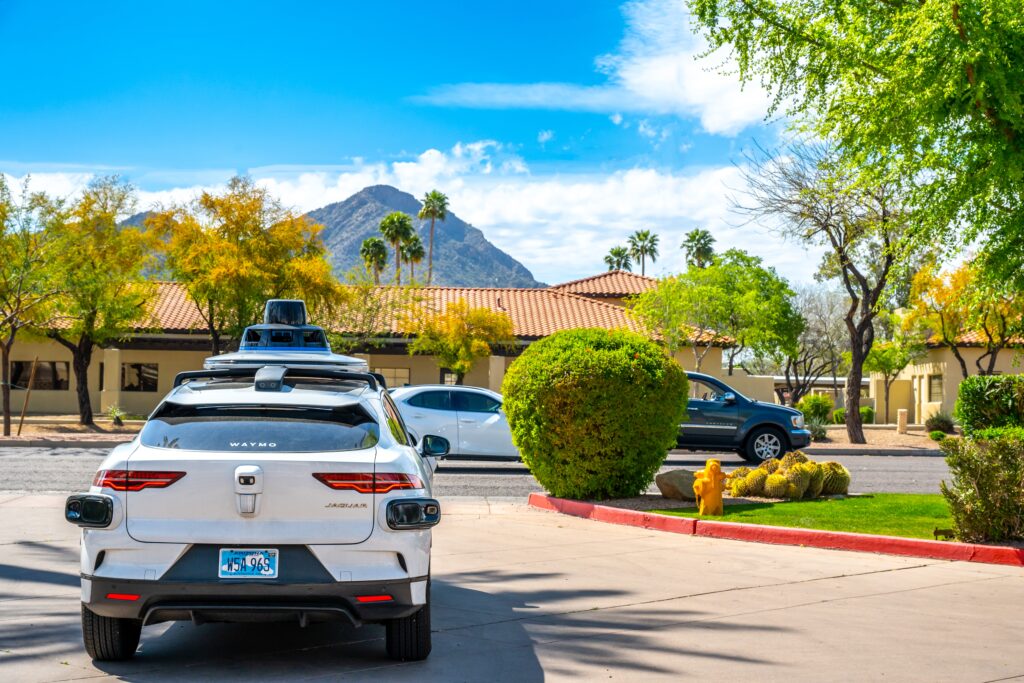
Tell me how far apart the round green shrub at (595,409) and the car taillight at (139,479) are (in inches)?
311

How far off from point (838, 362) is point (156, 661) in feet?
221

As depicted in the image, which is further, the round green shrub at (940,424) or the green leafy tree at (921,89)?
the round green shrub at (940,424)

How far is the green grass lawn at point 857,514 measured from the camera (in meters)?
11.7

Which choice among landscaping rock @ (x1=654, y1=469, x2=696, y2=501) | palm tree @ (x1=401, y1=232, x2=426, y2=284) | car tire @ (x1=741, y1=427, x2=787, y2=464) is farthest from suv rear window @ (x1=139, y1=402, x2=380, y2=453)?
palm tree @ (x1=401, y1=232, x2=426, y2=284)

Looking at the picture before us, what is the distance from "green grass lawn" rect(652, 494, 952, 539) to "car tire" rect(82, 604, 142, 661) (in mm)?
7662

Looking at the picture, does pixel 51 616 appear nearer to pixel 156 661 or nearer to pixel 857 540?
pixel 156 661

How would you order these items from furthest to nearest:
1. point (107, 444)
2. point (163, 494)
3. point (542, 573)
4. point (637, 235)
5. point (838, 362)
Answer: point (637, 235)
point (838, 362)
point (107, 444)
point (542, 573)
point (163, 494)

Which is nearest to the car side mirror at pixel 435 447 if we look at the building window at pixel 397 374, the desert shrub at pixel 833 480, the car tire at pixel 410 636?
the car tire at pixel 410 636

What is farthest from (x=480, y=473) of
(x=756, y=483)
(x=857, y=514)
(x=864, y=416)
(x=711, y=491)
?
(x=864, y=416)

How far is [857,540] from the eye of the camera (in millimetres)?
10891

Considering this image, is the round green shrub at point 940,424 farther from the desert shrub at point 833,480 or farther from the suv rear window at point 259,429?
the suv rear window at point 259,429

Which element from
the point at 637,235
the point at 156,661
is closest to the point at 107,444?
the point at 156,661

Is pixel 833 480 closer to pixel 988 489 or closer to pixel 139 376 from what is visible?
pixel 988 489

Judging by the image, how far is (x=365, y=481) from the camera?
5773mm
